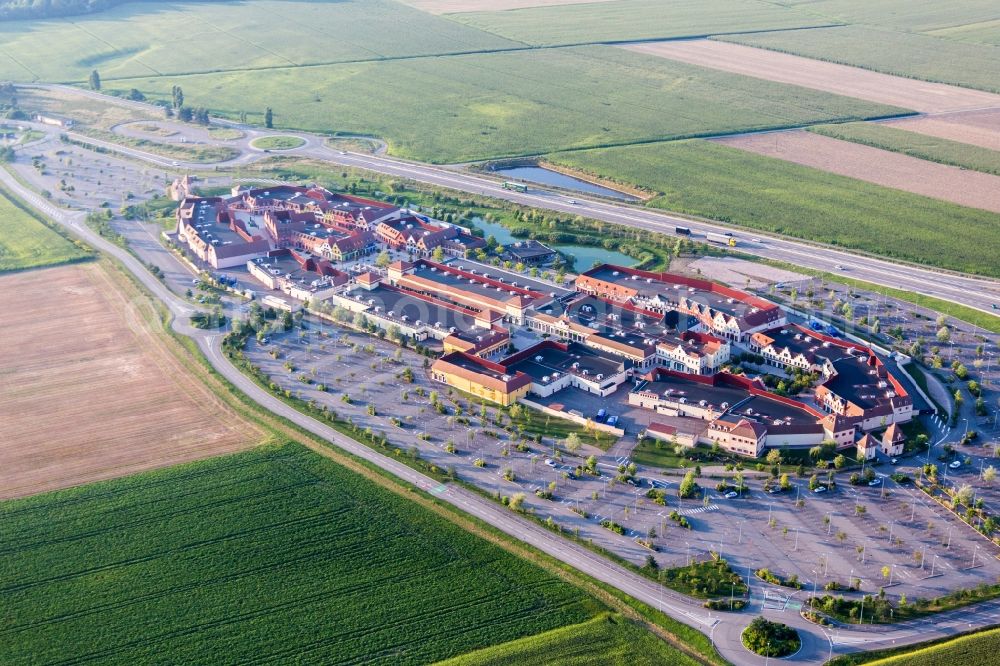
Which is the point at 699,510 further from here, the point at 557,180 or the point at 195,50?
the point at 195,50

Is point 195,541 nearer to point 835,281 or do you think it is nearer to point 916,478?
point 916,478

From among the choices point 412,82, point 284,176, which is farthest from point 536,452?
point 412,82

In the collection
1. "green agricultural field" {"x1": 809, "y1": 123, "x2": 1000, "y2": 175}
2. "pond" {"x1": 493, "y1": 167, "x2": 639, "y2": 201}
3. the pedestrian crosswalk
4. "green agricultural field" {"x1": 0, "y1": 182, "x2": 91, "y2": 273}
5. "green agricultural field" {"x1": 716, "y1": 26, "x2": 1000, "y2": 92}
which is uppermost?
"green agricultural field" {"x1": 716, "y1": 26, "x2": 1000, "y2": 92}

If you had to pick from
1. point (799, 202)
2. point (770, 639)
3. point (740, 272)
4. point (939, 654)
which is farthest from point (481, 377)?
point (799, 202)

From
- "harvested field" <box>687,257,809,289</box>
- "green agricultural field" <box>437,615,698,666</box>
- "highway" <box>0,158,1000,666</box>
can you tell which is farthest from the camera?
"harvested field" <box>687,257,809,289</box>

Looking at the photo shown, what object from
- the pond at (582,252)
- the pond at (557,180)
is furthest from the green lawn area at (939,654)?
the pond at (557,180)

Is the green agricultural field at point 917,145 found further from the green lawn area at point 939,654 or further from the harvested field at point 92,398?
the harvested field at point 92,398

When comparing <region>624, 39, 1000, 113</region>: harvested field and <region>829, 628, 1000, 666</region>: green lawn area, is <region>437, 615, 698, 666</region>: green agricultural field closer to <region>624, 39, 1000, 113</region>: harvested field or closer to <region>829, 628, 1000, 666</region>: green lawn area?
<region>829, 628, 1000, 666</region>: green lawn area

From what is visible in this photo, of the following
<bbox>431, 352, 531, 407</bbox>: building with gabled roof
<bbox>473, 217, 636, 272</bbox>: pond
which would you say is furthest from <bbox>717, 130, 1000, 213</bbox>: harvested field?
<bbox>431, 352, 531, 407</bbox>: building with gabled roof
